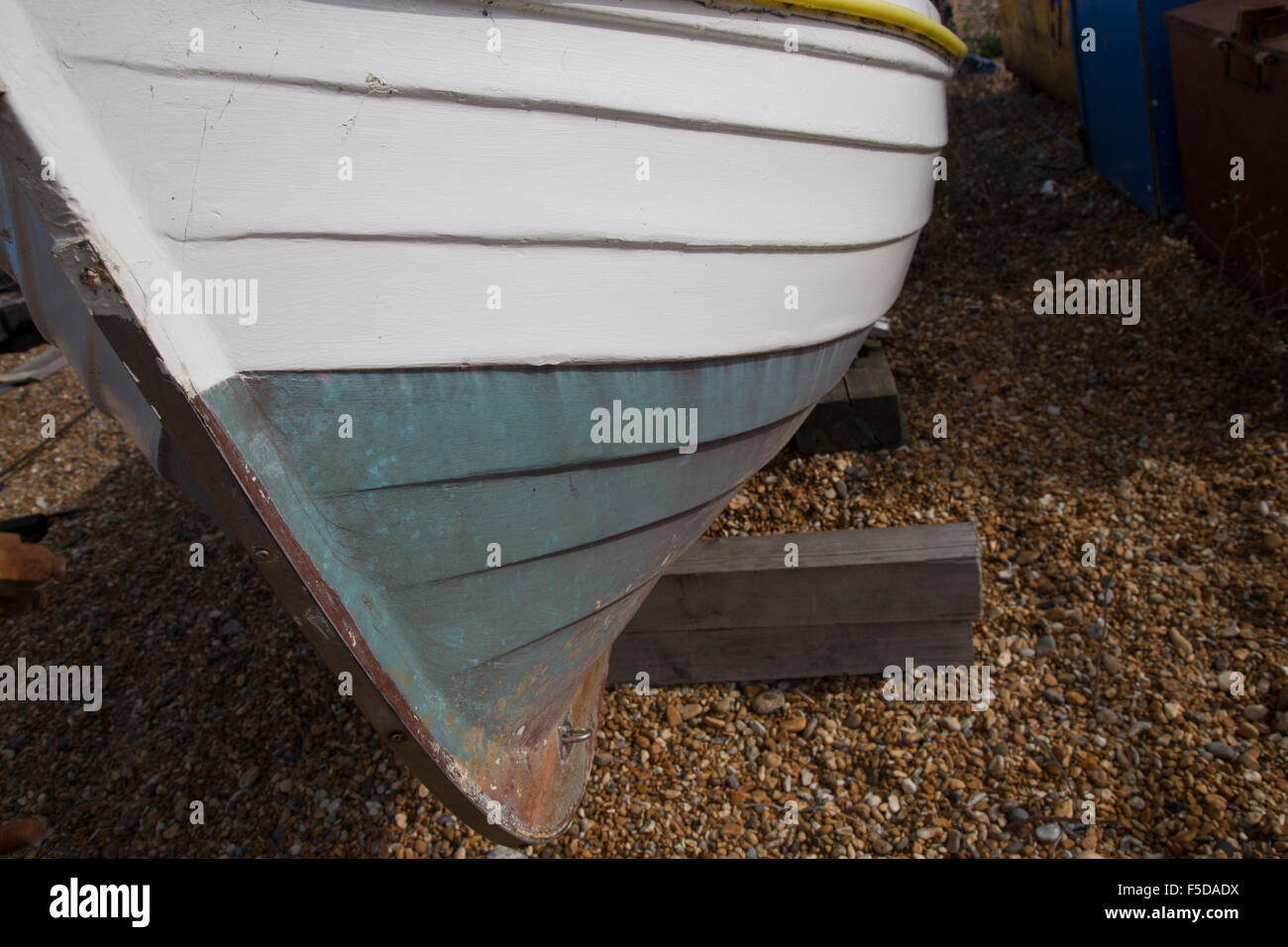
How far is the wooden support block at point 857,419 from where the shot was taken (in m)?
3.14

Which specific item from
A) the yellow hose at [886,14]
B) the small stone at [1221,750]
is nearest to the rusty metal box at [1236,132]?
the yellow hose at [886,14]

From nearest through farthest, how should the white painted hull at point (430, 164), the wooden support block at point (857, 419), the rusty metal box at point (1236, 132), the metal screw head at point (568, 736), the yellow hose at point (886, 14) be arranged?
the white painted hull at point (430, 164), the yellow hose at point (886, 14), the metal screw head at point (568, 736), the wooden support block at point (857, 419), the rusty metal box at point (1236, 132)

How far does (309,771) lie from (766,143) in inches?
81.6

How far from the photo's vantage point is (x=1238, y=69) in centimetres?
333

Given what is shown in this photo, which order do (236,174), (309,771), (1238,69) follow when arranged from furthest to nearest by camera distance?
(1238,69)
(309,771)
(236,174)

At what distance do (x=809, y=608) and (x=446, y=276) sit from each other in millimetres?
1519

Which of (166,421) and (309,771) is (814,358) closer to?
(166,421)

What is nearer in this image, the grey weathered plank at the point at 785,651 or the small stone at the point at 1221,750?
the small stone at the point at 1221,750

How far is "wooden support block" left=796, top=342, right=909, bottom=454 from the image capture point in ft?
10.3

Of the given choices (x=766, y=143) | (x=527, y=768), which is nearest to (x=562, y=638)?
(x=527, y=768)

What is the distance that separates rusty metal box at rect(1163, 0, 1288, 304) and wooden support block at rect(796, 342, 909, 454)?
159 cm

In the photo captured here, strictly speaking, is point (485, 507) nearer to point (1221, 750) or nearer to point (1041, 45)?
point (1221, 750)

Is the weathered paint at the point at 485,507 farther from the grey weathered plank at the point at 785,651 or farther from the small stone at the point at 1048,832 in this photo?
the small stone at the point at 1048,832

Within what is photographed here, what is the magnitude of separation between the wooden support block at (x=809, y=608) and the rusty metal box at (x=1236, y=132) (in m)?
2.14
